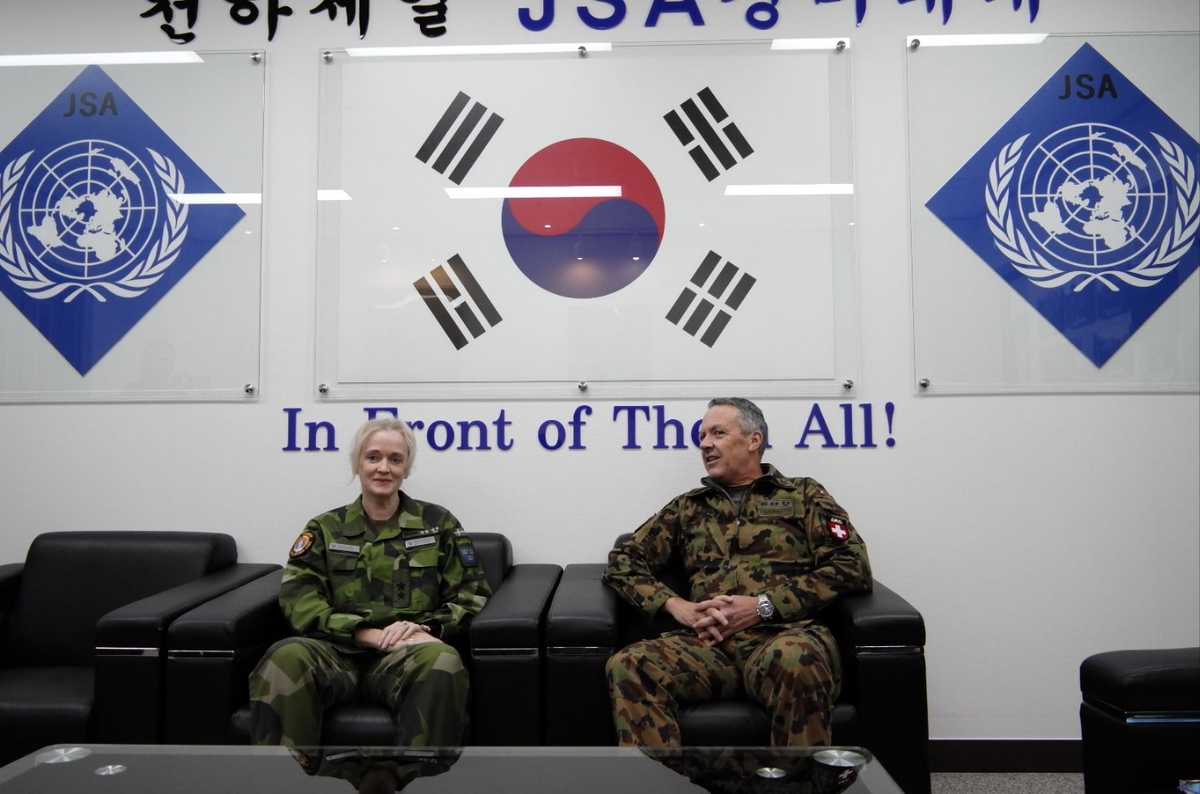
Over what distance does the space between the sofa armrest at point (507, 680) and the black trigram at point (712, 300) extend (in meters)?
1.24

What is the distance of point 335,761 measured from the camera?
1.60 metres

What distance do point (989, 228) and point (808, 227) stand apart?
2.10ft

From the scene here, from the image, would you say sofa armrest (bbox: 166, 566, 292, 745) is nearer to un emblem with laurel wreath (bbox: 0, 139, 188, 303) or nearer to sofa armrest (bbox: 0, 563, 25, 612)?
sofa armrest (bbox: 0, 563, 25, 612)

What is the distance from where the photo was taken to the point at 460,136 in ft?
9.86

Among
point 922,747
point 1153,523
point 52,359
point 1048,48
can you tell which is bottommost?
point 922,747

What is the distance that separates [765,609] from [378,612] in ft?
3.63

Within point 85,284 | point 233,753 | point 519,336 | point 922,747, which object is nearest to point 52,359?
point 85,284

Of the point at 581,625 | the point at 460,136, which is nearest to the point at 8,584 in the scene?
the point at 581,625

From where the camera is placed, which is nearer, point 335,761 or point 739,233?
point 335,761

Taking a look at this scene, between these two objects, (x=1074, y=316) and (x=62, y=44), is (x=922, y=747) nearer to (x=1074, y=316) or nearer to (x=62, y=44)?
(x=1074, y=316)

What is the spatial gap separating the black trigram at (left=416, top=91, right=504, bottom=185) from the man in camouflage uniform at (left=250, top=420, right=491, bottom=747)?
1065 millimetres

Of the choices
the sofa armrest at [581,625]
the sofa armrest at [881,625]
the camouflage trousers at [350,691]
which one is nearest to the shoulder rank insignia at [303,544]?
the camouflage trousers at [350,691]

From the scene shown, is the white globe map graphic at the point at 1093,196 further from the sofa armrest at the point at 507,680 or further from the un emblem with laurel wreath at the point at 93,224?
the un emblem with laurel wreath at the point at 93,224

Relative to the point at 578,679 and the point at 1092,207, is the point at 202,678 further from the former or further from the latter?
the point at 1092,207
